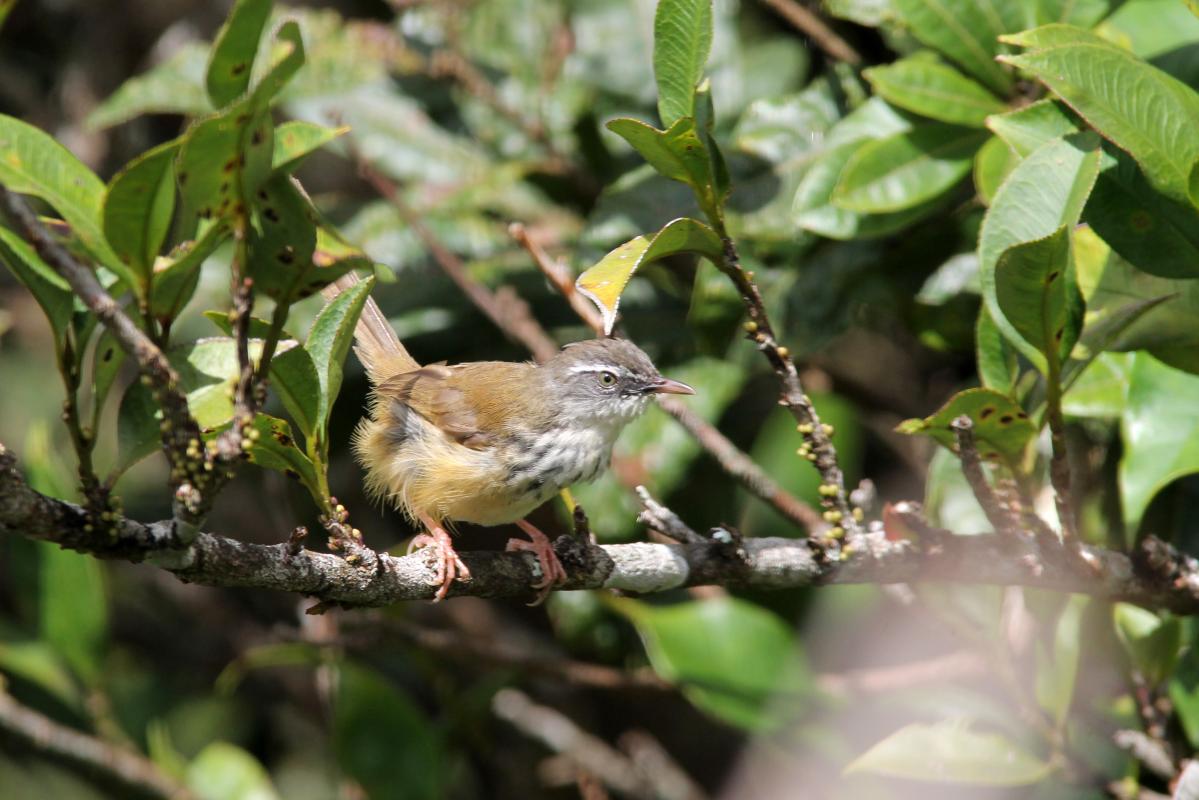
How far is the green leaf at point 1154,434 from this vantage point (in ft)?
8.63

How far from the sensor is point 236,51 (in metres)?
1.62

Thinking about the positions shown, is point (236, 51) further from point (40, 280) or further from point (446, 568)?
point (446, 568)

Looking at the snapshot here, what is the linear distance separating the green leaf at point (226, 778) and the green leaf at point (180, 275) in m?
2.58

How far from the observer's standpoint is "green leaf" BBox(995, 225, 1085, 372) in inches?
80.7

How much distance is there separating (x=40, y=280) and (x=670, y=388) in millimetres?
1911

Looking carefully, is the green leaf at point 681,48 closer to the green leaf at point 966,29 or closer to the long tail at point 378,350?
the green leaf at point 966,29

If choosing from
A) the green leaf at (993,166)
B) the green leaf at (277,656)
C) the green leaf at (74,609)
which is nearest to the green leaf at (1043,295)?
the green leaf at (993,166)

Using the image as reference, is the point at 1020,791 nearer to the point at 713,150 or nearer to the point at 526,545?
the point at 526,545

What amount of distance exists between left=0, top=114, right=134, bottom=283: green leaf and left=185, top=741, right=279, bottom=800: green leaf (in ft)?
8.71

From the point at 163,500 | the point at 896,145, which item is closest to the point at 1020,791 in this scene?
the point at 896,145

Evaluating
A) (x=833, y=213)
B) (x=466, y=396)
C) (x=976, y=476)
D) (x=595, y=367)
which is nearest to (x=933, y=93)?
(x=833, y=213)

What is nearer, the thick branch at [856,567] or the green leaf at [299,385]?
the green leaf at [299,385]

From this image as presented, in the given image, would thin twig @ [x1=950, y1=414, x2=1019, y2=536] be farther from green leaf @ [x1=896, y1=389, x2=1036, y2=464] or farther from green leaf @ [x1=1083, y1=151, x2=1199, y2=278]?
green leaf @ [x1=1083, y1=151, x2=1199, y2=278]

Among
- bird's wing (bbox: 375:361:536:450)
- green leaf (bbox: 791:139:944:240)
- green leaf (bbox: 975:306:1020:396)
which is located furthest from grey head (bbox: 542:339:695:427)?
green leaf (bbox: 975:306:1020:396)
